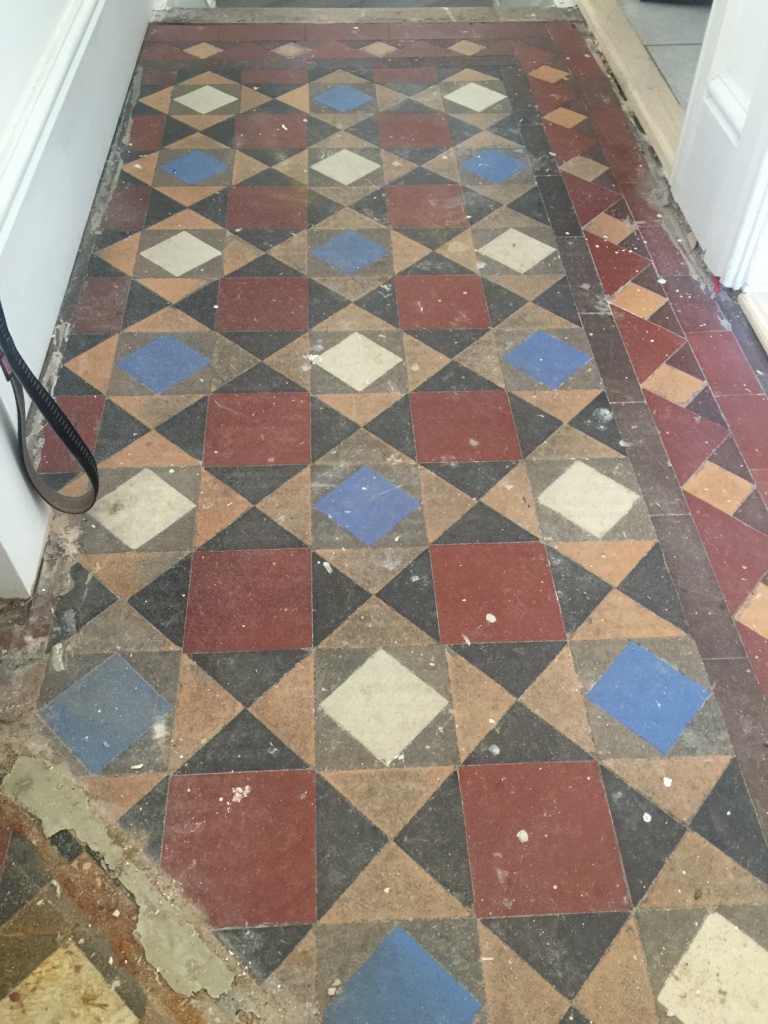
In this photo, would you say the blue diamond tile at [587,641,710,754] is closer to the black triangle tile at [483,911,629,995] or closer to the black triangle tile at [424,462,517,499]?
the black triangle tile at [483,911,629,995]

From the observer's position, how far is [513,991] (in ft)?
5.24

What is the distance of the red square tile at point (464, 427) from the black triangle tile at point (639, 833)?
99 centimetres

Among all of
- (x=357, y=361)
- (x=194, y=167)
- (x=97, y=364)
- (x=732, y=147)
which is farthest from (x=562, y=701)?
(x=194, y=167)

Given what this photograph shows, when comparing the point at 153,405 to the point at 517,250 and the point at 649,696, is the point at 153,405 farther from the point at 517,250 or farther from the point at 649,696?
the point at 649,696

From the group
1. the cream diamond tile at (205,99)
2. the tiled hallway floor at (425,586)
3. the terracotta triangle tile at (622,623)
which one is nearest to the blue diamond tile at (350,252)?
the tiled hallway floor at (425,586)

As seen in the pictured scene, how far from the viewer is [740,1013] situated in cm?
158

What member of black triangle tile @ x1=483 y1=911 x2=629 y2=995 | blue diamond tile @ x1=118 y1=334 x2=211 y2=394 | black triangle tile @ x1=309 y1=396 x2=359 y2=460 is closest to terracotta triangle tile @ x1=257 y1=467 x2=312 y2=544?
black triangle tile @ x1=309 y1=396 x2=359 y2=460

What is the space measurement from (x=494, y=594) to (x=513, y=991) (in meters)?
0.89

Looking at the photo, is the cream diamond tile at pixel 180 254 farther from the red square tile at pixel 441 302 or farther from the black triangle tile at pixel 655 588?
the black triangle tile at pixel 655 588

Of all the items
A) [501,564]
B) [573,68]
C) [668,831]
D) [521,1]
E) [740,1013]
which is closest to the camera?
[740,1013]

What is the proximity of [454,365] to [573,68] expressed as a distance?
Result: 7.83ft

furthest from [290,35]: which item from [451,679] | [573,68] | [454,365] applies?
[451,679]

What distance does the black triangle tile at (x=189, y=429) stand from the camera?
8.22 ft

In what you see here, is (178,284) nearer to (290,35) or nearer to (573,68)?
(290,35)
